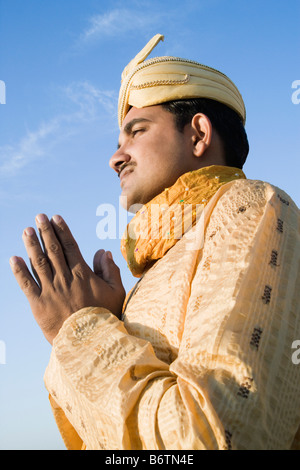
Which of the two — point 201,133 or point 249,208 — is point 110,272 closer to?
point 249,208

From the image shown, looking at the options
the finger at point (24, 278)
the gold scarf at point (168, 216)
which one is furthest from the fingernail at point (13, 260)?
the gold scarf at point (168, 216)

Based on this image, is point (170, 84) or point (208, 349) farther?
point (170, 84)

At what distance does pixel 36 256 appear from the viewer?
7.70ft

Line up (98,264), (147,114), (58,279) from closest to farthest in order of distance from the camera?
(58,279), (98,264), (147,114)

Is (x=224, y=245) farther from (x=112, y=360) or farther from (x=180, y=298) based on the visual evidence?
(x=112, y=360)

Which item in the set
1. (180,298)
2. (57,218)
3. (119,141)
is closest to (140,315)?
(180,298)

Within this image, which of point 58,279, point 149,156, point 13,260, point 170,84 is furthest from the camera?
point 170,84

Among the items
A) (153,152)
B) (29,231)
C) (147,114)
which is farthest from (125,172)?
(29,231)

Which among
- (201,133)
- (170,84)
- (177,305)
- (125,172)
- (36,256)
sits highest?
(170,84)

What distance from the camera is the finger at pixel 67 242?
7.75 feet

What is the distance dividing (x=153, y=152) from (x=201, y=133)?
1.17 feet

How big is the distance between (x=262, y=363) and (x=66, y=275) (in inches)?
39.8

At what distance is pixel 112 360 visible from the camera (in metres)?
1.77

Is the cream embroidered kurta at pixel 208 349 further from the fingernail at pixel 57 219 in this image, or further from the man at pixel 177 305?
the fingernail at pixel 57 219
